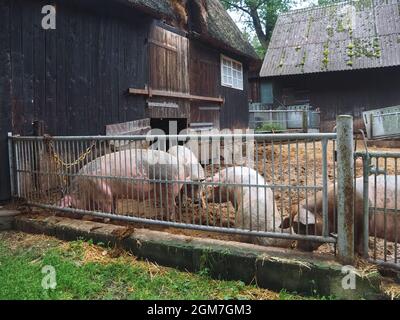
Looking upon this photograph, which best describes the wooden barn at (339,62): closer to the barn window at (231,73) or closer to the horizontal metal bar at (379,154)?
the barn window at (231,73)

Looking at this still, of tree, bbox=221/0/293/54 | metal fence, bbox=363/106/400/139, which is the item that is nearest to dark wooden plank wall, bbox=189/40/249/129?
metal fence, bbox=363/106/400/139

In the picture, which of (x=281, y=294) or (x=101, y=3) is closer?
(x=281, y=294)

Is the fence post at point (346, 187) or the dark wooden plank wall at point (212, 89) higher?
the dark wooden plank wall at point (212, 89)

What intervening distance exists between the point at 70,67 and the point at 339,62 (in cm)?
1566

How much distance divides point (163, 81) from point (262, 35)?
25.4m

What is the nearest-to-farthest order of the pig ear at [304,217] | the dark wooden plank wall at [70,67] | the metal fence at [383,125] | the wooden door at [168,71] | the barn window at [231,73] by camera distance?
the pig ear at [304,217], the dark wooden plank wall at [70,67], the wooden door at [168,71], the metal fence at [383,125], the barn window at [231,73]

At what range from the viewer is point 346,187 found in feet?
11.7

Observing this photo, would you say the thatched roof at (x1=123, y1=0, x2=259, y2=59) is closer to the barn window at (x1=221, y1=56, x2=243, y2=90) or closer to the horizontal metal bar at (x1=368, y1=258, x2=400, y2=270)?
the barn window at (x1=221, y1=56, x2=243, y2=90)

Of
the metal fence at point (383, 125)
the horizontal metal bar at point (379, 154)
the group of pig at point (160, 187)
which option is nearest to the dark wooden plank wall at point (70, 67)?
the group of pig at point (160, 187)

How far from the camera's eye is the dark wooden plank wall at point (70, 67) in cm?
639

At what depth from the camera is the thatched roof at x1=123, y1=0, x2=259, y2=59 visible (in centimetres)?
893
